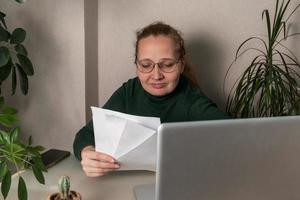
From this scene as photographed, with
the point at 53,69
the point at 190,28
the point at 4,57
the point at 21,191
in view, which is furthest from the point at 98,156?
the point at 190,28

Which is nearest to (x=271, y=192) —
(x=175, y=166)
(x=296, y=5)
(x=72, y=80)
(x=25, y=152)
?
(x=175, y=166)

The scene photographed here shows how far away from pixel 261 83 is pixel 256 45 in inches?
11.5

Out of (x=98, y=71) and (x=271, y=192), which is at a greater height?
(x=98, y=71)

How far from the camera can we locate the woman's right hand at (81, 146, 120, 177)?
A: 3.44 feet

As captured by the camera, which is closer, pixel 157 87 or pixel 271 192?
pixel 271 192

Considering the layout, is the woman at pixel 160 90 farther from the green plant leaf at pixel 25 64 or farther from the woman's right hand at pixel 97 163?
the green plant leaf at pixel 25 64

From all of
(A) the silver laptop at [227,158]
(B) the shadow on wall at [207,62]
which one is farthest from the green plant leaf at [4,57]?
(A) the silver laptop at [227,158]

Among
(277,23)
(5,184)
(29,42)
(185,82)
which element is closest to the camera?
(5,184)

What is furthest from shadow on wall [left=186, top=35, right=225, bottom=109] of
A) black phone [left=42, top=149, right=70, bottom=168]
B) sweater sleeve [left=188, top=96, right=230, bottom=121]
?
black phone [left=42, top=149, right=70, bottom=168]

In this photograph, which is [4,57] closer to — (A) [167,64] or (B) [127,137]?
(A) [167,64]

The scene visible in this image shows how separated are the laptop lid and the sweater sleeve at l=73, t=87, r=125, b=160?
62 cm

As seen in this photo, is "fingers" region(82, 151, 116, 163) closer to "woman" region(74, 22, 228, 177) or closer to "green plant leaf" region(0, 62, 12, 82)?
"woman" region(74, 22, 228, 177)

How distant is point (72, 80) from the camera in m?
1.83

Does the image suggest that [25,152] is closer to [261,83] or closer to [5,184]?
[5,184]
